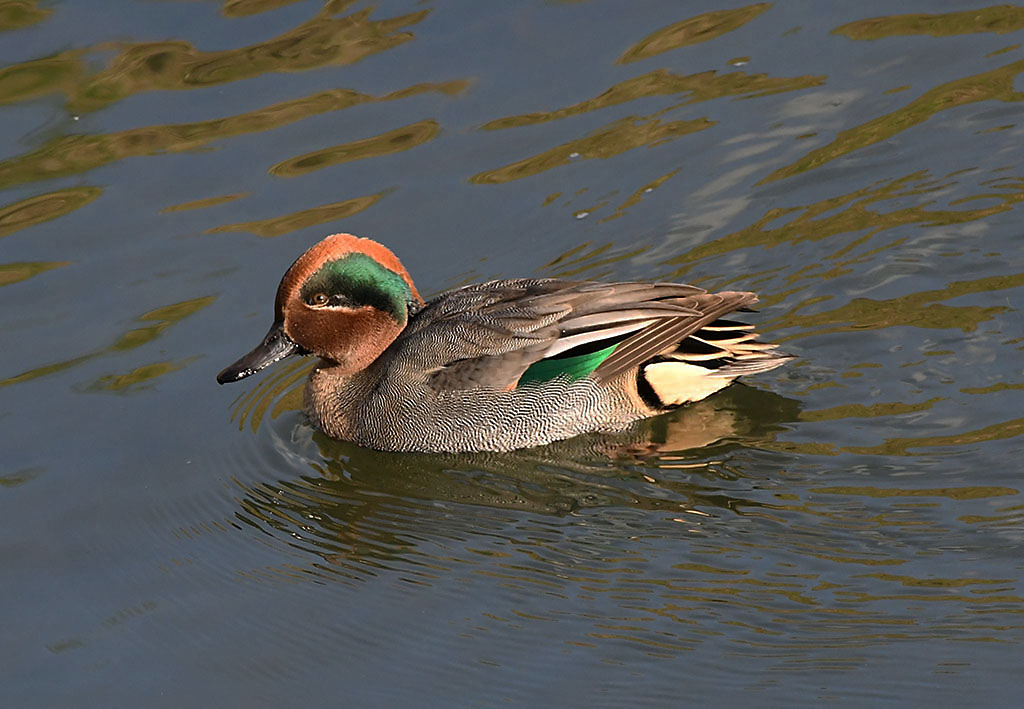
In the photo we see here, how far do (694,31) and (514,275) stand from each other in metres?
3.32

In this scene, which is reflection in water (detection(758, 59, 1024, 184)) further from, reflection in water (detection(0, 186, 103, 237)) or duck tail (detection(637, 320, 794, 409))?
reflection in water (detection(0, 186, 103, 237))

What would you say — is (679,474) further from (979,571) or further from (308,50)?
(308,50)

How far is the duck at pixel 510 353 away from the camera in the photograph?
845 centimetres

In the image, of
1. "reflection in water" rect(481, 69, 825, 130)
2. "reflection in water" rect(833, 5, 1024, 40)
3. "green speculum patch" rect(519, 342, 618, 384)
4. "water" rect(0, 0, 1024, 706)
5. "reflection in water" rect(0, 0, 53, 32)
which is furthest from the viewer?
"reflection in water" rect(0, 0, 53, 32)

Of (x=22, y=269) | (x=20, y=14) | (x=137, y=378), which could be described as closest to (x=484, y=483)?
(x=137, y=378)

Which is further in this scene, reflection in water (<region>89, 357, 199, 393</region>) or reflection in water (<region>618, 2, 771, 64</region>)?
reflection in water (<region>618, 2, 771, 64</region>)

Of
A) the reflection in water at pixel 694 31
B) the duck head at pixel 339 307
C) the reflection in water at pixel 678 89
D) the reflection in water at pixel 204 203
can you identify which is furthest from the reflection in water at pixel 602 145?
the duck head at pixel 339 307

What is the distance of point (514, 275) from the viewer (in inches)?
395

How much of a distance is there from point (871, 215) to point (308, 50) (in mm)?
4924

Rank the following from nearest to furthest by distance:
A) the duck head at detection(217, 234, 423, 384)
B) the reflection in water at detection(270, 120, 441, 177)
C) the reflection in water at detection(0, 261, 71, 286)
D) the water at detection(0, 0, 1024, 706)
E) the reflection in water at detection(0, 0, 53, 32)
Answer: the water at detection(0, 0, 1024, 706), the duck head at detection(217, 234, 423, 384), the reflection in water at detection(0, 261, 71, 286), the reflection in water at detection(270, 120, 441, 177), the reflection in water at detection(0, 0, 53, 32)

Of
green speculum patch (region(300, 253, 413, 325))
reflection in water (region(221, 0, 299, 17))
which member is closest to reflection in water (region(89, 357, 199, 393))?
green speculum patch (region(300, 253, 413, 325))

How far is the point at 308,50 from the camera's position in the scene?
12.4m

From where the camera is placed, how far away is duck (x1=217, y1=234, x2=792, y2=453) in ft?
27.7

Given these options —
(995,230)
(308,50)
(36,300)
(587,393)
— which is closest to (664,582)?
(587,393)
